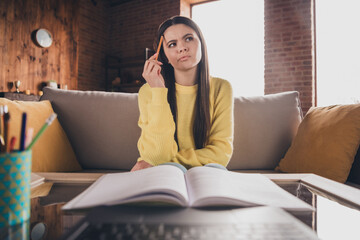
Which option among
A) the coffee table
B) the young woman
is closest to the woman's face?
the young woman

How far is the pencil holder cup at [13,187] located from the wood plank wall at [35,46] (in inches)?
Result: 155

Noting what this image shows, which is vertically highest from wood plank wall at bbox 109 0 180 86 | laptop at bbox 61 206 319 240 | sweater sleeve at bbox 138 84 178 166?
wood plank wall at bbox 109 0 180 86

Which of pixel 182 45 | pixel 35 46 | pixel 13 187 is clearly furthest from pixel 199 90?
pixel 35 46

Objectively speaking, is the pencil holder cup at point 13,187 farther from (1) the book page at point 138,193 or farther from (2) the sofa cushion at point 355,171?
(2) the sofa cushion at point 355,171

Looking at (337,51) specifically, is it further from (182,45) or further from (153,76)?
(153,76)

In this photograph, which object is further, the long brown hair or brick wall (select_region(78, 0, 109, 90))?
brick wall (select_region(78, 0, 109, 90))

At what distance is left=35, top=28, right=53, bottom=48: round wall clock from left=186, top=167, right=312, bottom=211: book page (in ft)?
14.4

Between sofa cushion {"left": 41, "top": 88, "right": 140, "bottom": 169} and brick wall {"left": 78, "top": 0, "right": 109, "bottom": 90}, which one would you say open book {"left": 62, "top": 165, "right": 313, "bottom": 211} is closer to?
sofa cushion {"left": 41, "top": 88, "right": 140, "bottom": 169}

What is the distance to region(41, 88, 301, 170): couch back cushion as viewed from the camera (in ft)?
4.94

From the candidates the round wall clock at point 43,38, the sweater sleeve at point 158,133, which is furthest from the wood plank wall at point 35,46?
the sweater sleeve at point 158,133

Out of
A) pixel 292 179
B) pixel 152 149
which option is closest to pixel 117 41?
pixel 152 149

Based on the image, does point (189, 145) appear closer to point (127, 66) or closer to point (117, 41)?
point (127, 66)

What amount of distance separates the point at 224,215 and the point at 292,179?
1.40 ft

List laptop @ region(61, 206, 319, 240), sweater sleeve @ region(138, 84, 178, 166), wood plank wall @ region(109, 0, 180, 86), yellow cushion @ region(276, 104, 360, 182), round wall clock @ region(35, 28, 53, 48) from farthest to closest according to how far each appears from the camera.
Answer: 1. wood plank wall @ region(109, 0, 180, 86)
2. round wall clock @ region(35, 28, 53, 48)
3. yellow cushion @ region(276, 104, 360, 182)
4. sweater sleeve @ region(138, 84, 178, 166)
5. laptop @ region(61, 206, 319, 240)
